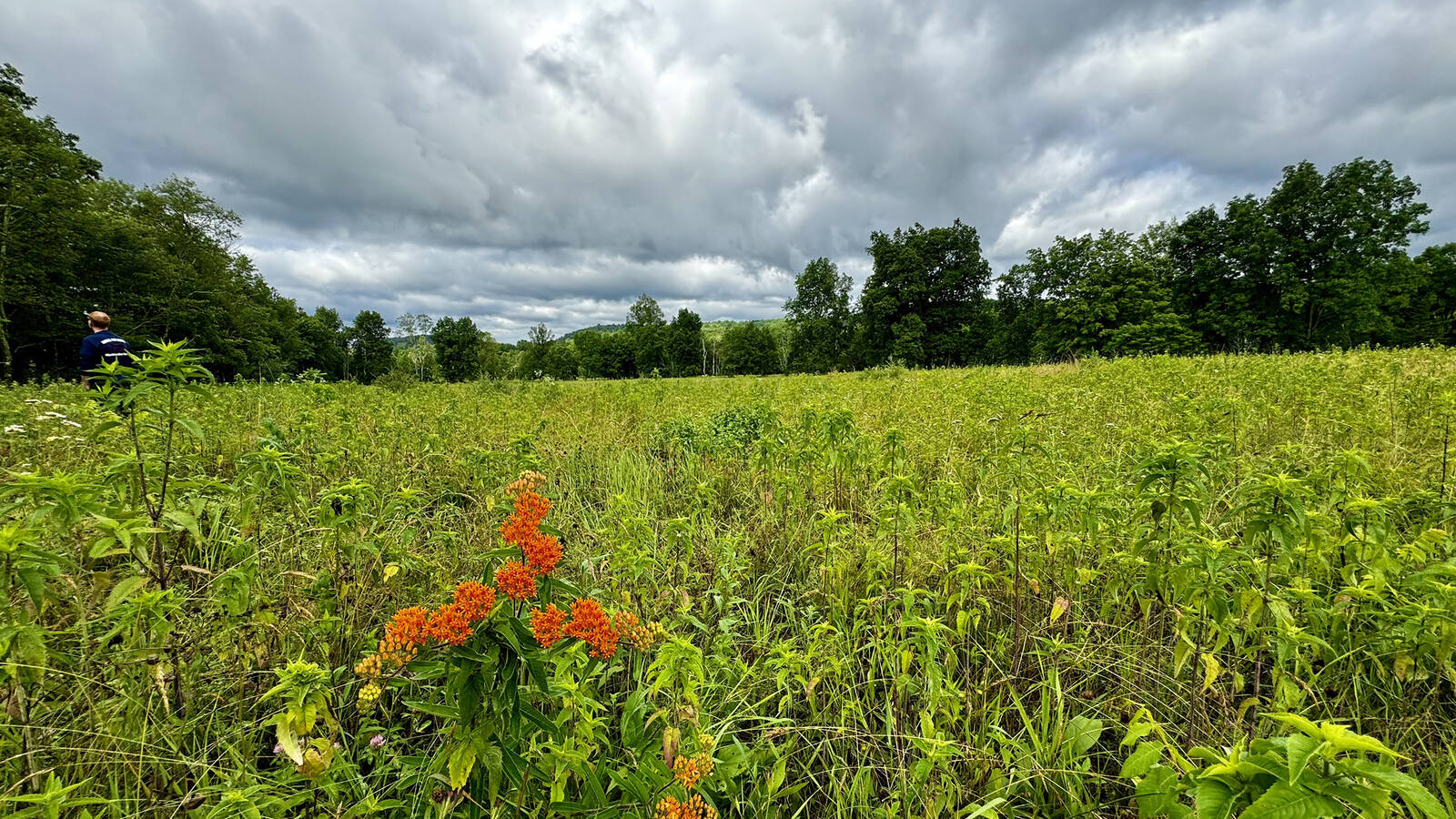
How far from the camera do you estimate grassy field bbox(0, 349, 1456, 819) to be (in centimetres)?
139

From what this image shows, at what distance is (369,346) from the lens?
6850cm

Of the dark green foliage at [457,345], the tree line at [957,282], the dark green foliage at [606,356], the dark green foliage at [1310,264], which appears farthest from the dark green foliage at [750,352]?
the dark green foliage at [1310,264]

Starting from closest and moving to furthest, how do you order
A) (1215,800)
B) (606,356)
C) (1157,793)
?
1. (1215,800)
2. (1157,793)
3. (606,356)

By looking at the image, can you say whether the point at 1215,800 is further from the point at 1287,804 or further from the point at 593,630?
the point at 593,630

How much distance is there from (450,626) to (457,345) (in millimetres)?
72766

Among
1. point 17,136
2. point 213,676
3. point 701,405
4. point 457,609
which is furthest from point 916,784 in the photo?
point 17,136

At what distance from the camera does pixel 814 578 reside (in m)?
3.05

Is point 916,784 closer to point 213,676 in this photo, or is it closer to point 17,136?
point 213,676

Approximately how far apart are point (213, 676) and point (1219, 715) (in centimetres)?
427

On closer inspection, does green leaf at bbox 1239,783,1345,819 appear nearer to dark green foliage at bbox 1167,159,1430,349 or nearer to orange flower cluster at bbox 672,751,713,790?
orange flower cluster at bbox 672,751,713,790

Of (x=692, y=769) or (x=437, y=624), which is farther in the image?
(x=692, y=769)

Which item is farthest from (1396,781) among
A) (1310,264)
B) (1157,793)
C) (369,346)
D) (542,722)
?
(369,346)

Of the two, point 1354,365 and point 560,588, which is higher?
point 1354,365

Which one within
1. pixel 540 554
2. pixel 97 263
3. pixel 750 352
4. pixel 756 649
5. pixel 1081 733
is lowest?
pixel 756 649
